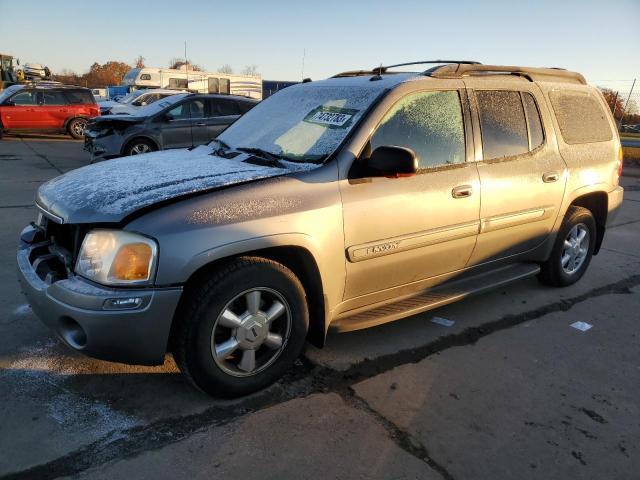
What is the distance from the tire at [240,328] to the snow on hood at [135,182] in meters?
0.48

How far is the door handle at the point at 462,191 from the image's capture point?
329cm

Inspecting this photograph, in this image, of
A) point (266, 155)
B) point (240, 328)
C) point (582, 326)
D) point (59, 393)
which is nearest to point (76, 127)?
point (266, 155)

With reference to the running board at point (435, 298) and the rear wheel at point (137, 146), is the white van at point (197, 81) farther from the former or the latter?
the running board at point (435, 298)

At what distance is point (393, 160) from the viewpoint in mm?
2764

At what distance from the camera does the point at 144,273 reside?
7.66 ft

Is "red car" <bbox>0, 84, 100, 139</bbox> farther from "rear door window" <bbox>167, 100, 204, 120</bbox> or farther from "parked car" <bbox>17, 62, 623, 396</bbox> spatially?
"parked car" <bbox>17, 62, 623, 396</bbox>

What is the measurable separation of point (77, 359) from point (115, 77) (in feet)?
304

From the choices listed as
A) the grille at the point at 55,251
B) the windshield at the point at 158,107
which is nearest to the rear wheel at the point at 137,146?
the windshield at the point at 158,107

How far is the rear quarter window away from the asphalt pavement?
5.34 ft

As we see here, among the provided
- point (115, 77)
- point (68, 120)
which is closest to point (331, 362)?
point (68, 120)

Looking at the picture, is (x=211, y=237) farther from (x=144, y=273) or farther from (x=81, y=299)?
(x=81, y=299)

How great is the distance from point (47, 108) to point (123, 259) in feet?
52.1

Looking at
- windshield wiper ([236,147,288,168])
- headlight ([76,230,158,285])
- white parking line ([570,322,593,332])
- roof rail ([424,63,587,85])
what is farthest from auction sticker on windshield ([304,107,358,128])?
white parking line ([570,322,593,332])

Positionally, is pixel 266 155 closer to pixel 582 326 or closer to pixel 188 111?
pixel 582 326
